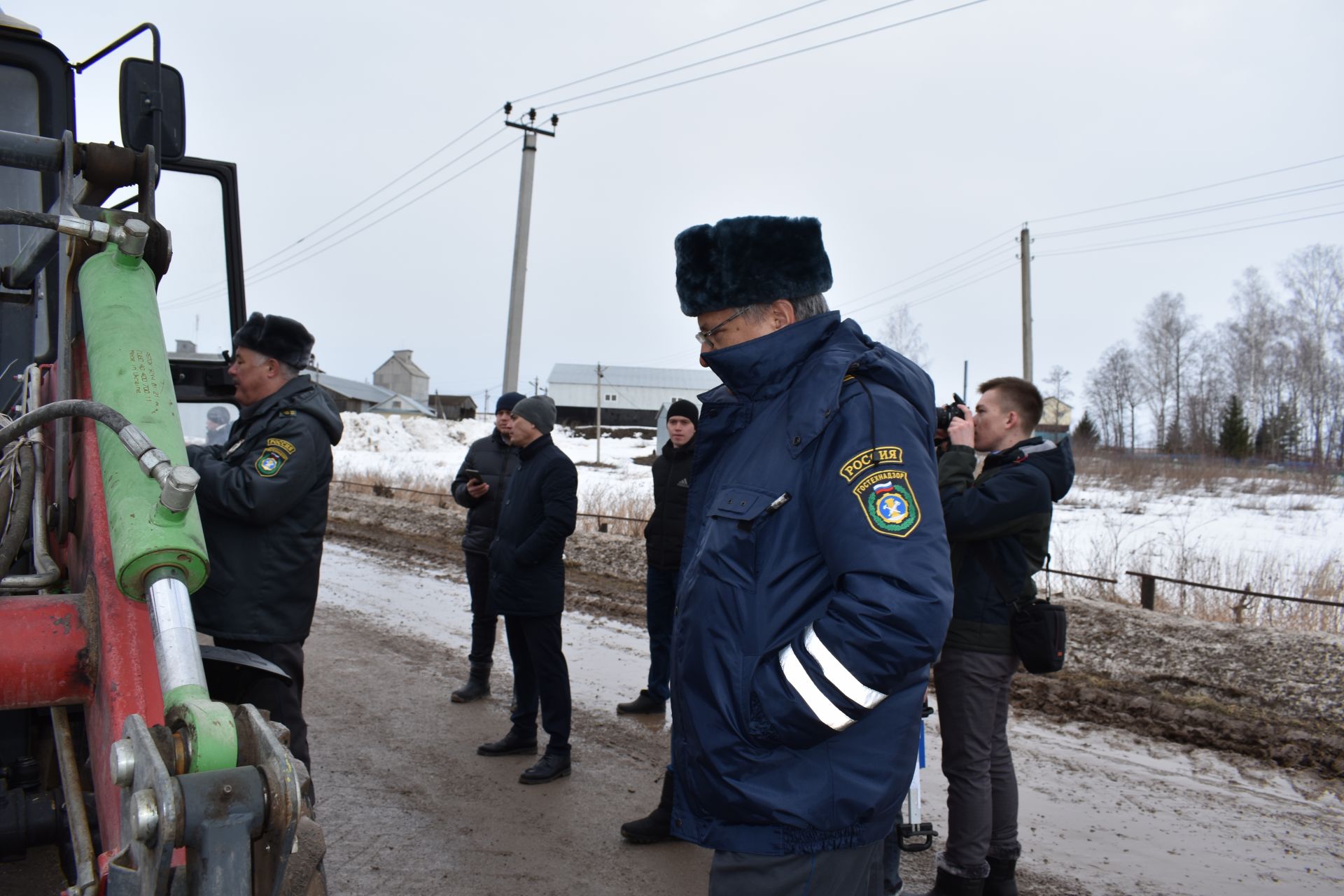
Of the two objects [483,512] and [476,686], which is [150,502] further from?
[483,512]

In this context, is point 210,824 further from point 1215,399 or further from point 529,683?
point 1215,399

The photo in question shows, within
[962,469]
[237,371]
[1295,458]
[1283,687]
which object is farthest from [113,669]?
[1295,458]

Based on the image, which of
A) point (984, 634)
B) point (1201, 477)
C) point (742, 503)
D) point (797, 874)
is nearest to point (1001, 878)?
point (984, 634)

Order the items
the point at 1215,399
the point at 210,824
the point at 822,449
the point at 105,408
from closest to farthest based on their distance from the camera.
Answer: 1. the point at 210,824
2. the point at 105,408
3. the point at 822,449
4. the point at 1215,399

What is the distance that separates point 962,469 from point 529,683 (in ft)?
9.14

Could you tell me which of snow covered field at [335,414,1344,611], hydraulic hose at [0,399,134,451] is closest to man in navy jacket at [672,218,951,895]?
hydraulic hose at [0,399,134,451]

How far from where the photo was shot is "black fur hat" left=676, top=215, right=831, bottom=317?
85.4 inches

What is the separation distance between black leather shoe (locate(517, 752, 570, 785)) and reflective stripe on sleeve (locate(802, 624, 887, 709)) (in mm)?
3330

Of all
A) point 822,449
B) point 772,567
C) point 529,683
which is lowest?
point 529,683

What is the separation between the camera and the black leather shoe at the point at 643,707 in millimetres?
5836

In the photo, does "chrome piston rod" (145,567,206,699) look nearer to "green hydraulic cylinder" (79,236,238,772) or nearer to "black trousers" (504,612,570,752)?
"green hydraulic cylinder" (79,236,238,772)

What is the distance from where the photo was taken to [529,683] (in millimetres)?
5211

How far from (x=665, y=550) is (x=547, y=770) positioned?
1574mm

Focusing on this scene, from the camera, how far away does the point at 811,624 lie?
1.84m
